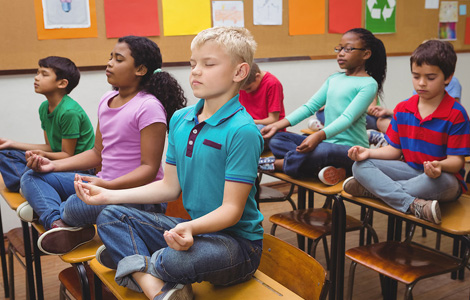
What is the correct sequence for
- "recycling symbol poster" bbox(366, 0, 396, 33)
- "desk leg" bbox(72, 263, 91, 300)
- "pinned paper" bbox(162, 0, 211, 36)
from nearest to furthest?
"desk leg" bbox(72, 263, 91, 300), "pinned paper" bbox(162, 0, 211, 36), "recycling symbol poster" bbox(366, 0, 396, 33)

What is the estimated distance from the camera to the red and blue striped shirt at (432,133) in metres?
1.92

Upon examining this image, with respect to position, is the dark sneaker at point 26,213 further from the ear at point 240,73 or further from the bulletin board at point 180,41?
the bulletin board at point 180,41

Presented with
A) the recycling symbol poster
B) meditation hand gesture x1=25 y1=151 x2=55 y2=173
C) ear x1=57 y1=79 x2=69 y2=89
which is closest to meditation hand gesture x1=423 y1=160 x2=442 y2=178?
meditation hand gesture x1=25 y1=151 x2=55 y2=173

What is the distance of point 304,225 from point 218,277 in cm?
129

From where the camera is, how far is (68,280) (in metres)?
1.94

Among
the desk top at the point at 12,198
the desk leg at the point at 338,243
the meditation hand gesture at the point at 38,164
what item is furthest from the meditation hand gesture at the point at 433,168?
the desk top at the point at 12,198

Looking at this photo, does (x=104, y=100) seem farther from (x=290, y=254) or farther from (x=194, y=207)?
Answer: (x=290, y=254)

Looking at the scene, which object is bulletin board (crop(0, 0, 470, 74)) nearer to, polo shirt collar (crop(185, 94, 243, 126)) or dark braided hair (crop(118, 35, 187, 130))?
dark braided hair (crop(118, 35, 187, 130))

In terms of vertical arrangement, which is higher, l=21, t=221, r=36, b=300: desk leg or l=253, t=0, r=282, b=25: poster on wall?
l=253, t=0, r=282, b=25: poster on wall

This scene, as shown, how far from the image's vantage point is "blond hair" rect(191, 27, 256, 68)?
4.36 feet

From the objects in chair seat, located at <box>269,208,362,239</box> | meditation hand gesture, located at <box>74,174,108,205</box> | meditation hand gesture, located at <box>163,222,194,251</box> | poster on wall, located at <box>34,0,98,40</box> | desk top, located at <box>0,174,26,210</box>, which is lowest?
chair seat, located at <box>269,208,362,239</box>

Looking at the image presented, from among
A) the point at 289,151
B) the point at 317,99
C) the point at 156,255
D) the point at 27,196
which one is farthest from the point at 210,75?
the point at 317,99

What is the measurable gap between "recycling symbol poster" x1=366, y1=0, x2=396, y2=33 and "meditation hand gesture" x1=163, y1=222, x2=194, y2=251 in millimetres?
3719

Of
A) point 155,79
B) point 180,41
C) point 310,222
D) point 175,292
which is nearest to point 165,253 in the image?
point 175,292
